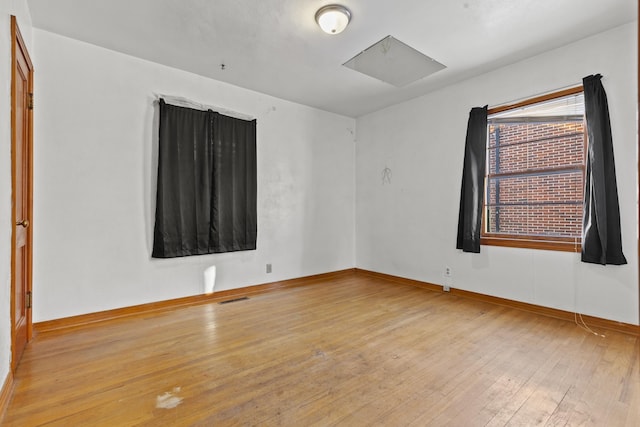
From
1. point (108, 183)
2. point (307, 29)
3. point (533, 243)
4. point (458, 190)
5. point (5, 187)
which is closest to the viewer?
point (5, 187)

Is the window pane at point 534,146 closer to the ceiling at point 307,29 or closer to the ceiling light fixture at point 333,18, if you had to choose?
the ceiling at point 307,29

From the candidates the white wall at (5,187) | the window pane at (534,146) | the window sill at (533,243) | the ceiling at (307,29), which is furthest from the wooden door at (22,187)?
the window pane at (534,146)

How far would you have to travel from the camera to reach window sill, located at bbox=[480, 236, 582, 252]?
306cm

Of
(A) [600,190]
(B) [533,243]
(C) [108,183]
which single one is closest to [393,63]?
(A) [600,190]

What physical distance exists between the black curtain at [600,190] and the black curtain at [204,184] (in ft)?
11.9

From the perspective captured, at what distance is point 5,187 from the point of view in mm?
1827

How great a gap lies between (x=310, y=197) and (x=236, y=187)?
1.29 metres

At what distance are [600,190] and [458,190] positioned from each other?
142cm

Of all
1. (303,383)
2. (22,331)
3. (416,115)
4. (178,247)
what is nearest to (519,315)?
(303,383)

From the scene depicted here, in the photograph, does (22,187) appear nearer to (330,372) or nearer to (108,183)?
(108,183)

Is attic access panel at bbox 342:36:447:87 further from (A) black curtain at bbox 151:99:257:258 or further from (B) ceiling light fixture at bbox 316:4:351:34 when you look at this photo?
(A) black curtain at bbox 151:99:257:258

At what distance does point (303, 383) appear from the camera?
1.95 m

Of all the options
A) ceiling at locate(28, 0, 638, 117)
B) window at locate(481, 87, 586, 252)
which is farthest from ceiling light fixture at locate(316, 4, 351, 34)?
window at locate(481, 87, 586, 252)

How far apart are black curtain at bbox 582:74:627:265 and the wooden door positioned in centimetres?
457
